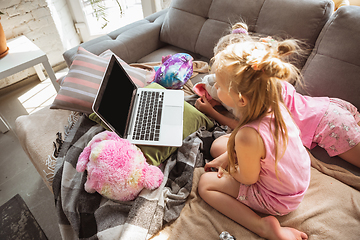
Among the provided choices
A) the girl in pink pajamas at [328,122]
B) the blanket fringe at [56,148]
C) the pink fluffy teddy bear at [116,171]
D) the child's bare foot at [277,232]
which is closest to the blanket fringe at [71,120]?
the blanket fringe at [56,148]

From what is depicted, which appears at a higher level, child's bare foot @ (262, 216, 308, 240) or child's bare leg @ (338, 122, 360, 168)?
child's bare leg @ (338, 122, 360, 168)

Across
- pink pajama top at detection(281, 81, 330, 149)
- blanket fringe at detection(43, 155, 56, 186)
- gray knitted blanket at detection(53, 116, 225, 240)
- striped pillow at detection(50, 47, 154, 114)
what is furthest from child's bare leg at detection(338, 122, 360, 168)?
blanket fringe at detection(43, 155, 56, 186)

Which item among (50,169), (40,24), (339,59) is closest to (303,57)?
(339,59)

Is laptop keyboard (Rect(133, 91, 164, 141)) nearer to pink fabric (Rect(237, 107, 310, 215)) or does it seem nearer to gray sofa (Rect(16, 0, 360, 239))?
gray sofa (Rect(16, 0, 360, 239))

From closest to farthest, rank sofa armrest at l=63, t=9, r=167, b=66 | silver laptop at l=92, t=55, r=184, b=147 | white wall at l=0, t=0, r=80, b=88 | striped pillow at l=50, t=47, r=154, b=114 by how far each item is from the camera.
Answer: silver laptop at l=92, t=55, r=184, b=147, striped pillow at l=50, t=47, r=154, b=114, sofa armrest at l=63, t=9, r=167, b=66, white wall at l=0, t=0, r=80, b=88

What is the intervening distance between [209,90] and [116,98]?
579mm

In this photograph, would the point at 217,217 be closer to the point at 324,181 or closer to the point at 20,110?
the point at 324,181

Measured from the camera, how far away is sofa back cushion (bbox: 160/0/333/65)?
121cm

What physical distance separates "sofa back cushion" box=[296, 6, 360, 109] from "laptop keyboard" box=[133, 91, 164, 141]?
34.8 inches

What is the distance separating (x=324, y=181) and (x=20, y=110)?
2.57 metres

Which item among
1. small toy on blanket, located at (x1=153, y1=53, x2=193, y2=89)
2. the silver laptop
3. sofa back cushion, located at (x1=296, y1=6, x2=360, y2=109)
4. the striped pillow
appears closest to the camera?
the silver laptop

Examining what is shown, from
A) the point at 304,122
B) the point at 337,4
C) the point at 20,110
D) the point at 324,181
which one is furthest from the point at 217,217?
the point at 20,110

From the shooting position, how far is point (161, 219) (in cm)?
87

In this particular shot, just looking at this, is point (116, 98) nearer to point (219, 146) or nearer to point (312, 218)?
point (219, 146)
